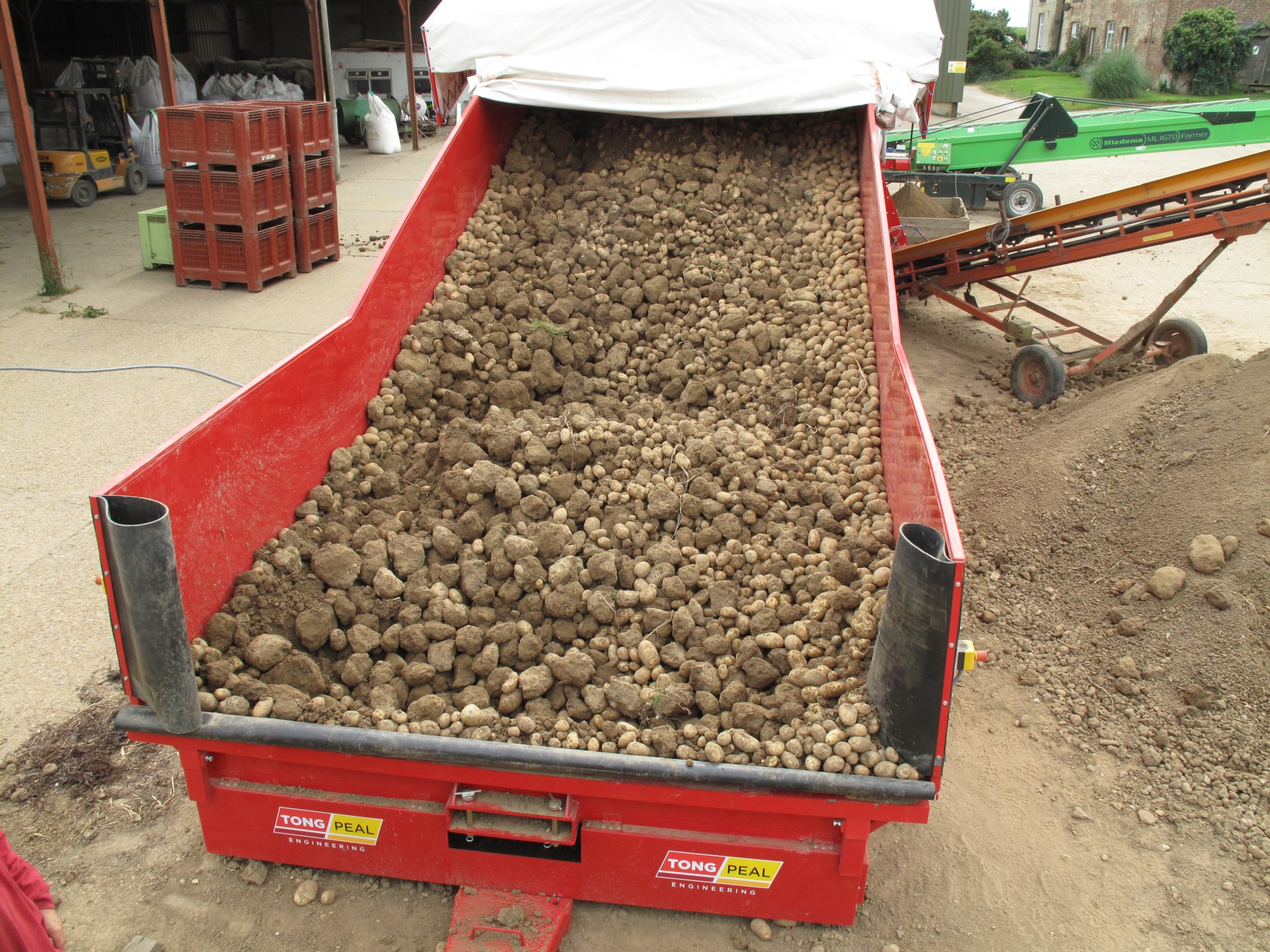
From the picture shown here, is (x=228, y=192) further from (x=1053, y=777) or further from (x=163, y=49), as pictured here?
(x=1053, y=777)

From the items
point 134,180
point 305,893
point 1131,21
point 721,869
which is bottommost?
point 305,893

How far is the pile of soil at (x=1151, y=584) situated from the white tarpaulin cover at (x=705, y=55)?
1972 mm

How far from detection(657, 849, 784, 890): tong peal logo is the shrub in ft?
101

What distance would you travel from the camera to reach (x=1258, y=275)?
9273 mm

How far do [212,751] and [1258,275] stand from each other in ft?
34.3

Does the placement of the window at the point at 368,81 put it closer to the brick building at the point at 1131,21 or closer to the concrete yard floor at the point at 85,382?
the concrete yard floor at the point at 85,382

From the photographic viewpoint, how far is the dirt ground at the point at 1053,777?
250 cm

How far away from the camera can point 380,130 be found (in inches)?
605

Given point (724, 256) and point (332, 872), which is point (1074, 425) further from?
point (332, 872)

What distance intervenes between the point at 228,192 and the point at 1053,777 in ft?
23.8

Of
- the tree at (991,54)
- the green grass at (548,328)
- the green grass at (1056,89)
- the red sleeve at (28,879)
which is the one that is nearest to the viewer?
the red sleeve at (28,879)

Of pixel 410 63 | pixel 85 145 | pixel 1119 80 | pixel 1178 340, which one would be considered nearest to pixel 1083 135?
pixel 1178 340

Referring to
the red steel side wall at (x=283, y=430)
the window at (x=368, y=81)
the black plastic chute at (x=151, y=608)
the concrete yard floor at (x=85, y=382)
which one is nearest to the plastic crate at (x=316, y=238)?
the concrete yard floor at (x=85, y=382)

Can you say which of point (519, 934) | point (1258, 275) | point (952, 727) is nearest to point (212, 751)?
point (519, 934)
